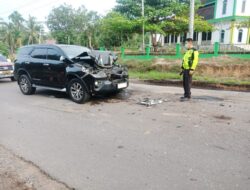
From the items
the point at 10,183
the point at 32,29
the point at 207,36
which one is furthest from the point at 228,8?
the point at 32,29

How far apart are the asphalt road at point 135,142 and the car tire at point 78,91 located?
27cm

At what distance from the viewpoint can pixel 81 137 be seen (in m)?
4.73

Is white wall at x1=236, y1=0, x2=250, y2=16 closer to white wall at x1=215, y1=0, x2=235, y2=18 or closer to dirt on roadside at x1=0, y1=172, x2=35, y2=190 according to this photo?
white wall at x1=215, y1=0, x2=235, y2=18

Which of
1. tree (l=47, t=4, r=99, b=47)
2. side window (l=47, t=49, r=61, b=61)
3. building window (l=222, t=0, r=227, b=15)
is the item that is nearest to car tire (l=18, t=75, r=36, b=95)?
side window (l=47, t=49, r=61, b=61)

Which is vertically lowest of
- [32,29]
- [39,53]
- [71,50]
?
[39,53]

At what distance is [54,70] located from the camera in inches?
314

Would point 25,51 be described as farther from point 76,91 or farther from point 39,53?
point 76,91

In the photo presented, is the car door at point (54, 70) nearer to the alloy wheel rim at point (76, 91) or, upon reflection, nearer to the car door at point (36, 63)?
the car door at point (36, 63)

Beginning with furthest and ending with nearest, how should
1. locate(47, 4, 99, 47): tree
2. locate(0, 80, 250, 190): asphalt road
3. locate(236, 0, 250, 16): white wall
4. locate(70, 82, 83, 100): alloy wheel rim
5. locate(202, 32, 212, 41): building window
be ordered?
locate(47, 4, 99, 47): tree
locate(202, 32, 212, 41): building window
locate(236, 0, 250, 16): white wall
locate(70, 82, 83, 100): alloy wheel rim
locate(0, 80, 250, 190): asphalt road

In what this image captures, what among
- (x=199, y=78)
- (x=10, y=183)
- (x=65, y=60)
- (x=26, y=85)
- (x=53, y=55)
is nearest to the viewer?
(x=10, y=183)

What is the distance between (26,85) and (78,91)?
2844mm

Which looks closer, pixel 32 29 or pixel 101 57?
pixel 101 57

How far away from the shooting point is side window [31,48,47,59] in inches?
332

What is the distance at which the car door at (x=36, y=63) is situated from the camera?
845 centimetres
